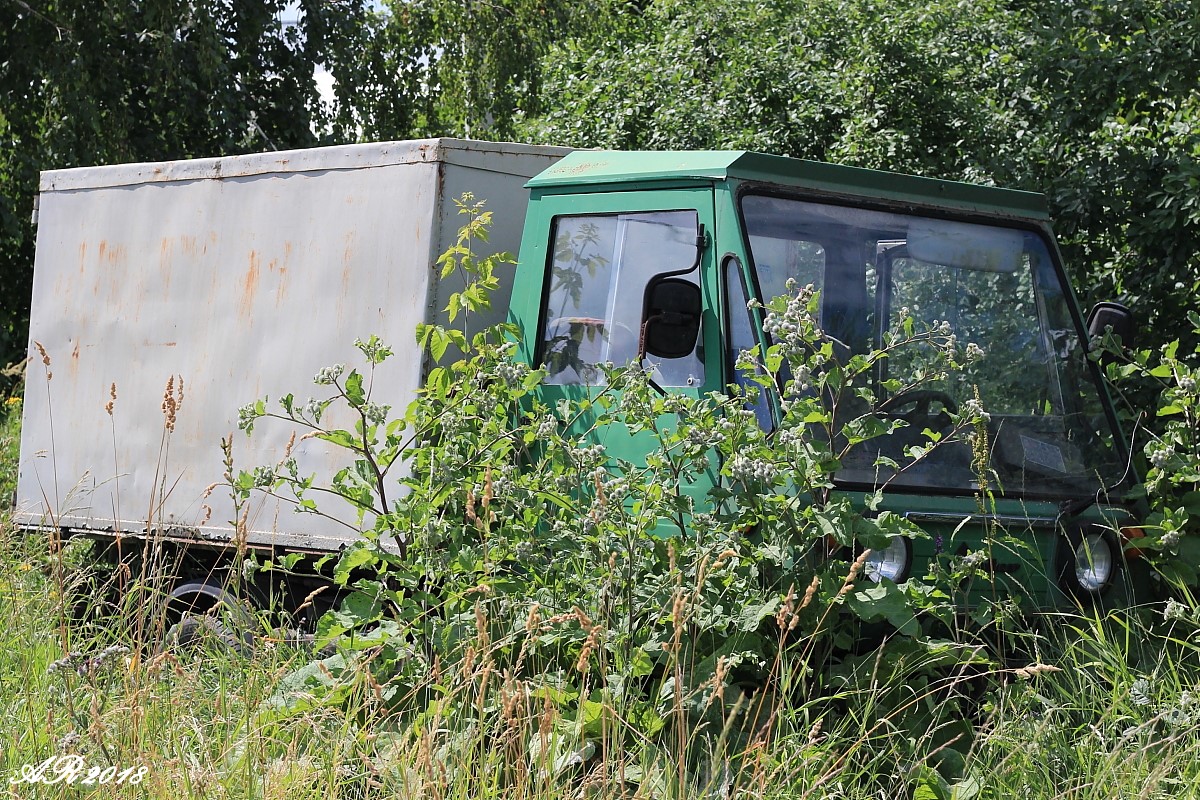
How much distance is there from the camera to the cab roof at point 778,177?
448cm

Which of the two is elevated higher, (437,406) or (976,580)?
(437,406)

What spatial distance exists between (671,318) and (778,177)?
0.69 meters

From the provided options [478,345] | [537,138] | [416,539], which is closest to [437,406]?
[478,345]

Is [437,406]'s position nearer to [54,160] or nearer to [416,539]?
[416,539]

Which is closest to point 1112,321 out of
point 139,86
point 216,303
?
point 216,303

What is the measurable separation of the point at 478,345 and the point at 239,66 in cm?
1025

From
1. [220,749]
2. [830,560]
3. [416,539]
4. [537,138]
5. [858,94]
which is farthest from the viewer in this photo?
[537,138]

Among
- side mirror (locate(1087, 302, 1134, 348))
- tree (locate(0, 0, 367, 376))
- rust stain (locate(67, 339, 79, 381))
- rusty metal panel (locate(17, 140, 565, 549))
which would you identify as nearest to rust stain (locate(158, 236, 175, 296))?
rusty metal panel (locate(17, 140, 565, 549))

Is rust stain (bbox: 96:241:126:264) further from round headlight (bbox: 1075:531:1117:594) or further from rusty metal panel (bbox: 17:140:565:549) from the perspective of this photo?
round headlight (bbox: 1075:531:1117:594)

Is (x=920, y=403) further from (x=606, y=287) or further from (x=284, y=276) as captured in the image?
(x=284, y=276)

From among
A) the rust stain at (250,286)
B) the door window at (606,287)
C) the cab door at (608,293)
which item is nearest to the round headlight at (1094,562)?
the cab door at (608,293)

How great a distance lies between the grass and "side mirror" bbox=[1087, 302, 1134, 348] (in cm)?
126

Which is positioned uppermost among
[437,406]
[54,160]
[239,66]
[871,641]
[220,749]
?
[239,66]

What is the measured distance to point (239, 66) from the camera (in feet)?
45.1
